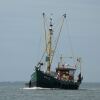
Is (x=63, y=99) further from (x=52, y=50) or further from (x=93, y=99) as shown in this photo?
(x=52, y=50)

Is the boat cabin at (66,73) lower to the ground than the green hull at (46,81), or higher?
higher

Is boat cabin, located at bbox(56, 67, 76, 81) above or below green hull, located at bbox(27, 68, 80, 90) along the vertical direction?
above

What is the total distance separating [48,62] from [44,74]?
756 centimetres

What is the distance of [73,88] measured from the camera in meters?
145

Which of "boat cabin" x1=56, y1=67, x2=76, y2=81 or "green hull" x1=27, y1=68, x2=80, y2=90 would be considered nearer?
"green hull" x1=27, y1=68, x2=80, y2=90

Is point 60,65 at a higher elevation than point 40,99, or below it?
higher

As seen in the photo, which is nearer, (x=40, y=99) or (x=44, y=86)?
(x=40, y=99)

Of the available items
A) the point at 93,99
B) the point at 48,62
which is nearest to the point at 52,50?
the point at 48,62

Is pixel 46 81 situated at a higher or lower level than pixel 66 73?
lower

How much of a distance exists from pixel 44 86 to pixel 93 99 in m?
40.2

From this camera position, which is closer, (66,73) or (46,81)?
(46,81)

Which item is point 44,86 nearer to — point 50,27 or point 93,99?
point 50,27

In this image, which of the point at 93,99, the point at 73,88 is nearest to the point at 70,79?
the point at 73,88

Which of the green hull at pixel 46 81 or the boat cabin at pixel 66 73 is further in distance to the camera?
the boat cabin at pixel 66 73
